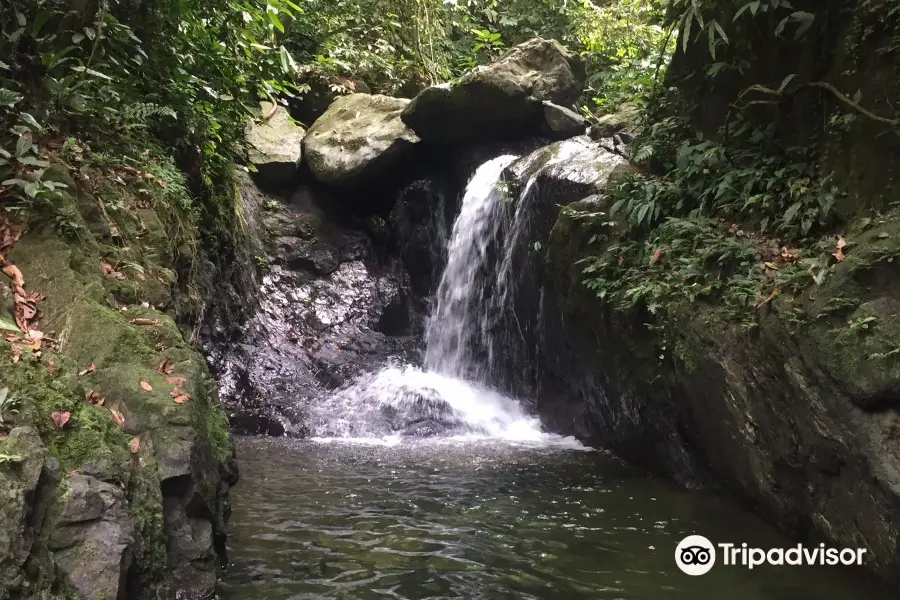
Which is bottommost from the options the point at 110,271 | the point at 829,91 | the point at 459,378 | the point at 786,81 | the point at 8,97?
the point at 459,378

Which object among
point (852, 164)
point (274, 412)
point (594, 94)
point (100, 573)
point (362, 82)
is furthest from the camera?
point (362, 82)

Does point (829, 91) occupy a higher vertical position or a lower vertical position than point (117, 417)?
higher

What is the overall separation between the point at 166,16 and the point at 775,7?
6.16 metres

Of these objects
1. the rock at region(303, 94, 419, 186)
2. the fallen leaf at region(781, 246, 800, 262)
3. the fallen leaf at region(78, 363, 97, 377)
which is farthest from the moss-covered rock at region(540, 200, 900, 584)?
the rock at region(303, 94, 419, 186)

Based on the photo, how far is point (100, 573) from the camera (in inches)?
107

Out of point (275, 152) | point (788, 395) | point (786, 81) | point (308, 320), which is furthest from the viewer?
point (275, 152)

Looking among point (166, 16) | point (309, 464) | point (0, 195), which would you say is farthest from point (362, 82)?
point (0, 195)

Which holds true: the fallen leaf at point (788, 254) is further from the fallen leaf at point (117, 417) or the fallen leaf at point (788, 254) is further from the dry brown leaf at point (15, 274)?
the dry brown leaf at point (15, 274)

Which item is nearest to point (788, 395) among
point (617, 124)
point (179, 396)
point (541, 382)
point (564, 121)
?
point (179, 396)

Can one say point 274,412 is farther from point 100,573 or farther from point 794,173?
point 794,173

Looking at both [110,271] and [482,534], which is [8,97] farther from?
[482,534]

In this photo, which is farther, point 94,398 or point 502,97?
point 502,97

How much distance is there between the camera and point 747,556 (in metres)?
4.50

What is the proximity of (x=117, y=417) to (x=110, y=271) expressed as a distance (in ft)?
5.88
